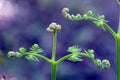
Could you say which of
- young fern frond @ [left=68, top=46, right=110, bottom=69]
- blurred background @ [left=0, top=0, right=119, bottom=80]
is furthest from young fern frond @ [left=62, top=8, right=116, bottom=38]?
blurred background @ [left=0, top=0, right=119, bottom=80]

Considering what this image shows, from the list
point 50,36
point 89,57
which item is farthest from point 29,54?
point 50,36

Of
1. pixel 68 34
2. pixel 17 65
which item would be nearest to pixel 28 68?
pixel 17 65

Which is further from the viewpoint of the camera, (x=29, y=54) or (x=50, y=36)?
(x=50, y=36)

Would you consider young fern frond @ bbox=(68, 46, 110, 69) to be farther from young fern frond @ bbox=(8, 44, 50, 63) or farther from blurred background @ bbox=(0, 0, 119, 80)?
blurred background @ bbox=(0, 0, 119, 80)

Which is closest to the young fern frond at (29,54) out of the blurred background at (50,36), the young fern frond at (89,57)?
the young fern frond at (89,57)

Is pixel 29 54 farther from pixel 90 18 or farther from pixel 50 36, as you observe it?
pixel 50 36

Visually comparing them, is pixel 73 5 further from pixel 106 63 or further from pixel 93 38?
pixel 106 63

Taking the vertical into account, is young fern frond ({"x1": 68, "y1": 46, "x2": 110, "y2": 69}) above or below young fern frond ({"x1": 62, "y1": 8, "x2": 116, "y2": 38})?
below

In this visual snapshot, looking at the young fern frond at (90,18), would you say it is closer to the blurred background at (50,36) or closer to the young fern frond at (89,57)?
the young fern frond at (89,57)
